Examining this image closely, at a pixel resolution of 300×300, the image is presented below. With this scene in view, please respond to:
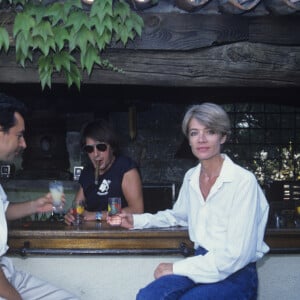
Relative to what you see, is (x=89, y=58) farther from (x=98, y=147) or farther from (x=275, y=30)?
(x=275, y=30)

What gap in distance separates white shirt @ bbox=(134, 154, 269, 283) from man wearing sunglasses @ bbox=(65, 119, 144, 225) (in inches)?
53.0

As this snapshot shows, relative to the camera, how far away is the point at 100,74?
4.32 meters

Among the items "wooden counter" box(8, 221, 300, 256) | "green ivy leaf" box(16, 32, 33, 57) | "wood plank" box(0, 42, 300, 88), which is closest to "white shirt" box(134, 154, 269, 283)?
"wooden counter" box(8, 221, 300, 256)

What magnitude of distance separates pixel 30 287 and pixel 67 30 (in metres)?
1.60

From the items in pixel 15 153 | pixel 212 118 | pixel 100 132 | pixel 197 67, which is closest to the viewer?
pixel 212 118

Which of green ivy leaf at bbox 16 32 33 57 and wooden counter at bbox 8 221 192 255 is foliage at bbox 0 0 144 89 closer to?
green ivy leaf at bbox 16 32 33 57

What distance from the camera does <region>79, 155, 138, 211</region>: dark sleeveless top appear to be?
4723mm

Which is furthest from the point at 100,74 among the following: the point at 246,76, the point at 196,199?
the point at 196,199

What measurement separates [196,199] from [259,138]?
20.0 ft

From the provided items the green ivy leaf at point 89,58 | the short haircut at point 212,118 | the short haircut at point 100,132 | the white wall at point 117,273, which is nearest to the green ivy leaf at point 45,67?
the green ivy leaf at point 89,58

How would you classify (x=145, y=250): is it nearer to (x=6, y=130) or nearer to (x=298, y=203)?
(x=6, y=130)

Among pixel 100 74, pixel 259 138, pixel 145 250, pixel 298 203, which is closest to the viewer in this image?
pixel 145 250

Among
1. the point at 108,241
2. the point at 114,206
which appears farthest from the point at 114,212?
the point at 108,241

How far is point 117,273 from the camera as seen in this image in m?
4.14
